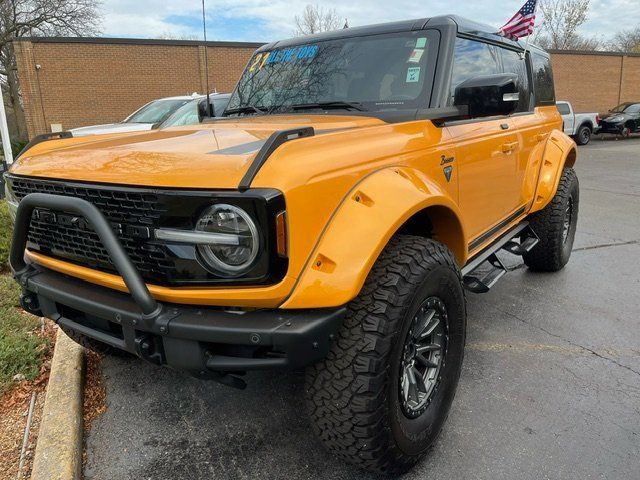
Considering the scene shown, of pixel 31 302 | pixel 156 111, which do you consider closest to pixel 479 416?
pixel 31 302

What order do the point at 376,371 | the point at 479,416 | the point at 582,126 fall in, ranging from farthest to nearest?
1. the point at 582,126
2. the point at 479,416
3. the point at 376,371

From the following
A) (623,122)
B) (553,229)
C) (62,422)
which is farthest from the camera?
(623,122)

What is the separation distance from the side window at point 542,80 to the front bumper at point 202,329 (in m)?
3.55

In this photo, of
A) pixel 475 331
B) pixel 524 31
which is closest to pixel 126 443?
pixel 475 331

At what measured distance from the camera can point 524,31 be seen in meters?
4.71

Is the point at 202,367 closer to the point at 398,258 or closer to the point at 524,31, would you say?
the point at 398,258

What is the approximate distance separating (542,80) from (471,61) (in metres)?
1.78

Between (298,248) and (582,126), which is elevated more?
(298,248)

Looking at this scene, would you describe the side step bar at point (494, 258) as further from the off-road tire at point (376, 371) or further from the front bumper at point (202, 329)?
the front bumper at point (202, 329)

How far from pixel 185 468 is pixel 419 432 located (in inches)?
41.8

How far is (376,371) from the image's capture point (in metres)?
1.86

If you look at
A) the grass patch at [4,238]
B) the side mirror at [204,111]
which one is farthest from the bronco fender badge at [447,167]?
the grass patch at [4,238]

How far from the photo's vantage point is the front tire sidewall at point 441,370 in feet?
6.56

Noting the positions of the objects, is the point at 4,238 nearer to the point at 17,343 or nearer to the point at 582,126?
the point at 17,343
